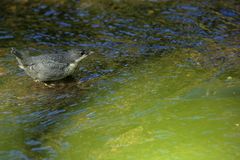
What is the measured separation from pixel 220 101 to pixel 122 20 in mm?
4123

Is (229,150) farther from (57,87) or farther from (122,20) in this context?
(122,20)

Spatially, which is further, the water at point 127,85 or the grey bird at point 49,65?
the grey bird at point 49,65

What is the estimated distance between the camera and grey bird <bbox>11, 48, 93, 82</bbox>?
6473 millimetres

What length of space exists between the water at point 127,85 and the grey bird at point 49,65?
18 centimetres

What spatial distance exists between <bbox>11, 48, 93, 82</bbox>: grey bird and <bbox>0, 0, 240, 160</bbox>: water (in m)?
0.18

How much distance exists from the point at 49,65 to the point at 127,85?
1172mm

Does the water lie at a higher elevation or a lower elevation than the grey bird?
lower

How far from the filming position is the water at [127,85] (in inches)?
184

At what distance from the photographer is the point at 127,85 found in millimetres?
6383

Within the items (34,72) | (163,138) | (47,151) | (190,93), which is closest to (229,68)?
(190,93)

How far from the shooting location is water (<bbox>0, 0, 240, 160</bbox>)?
468 cm

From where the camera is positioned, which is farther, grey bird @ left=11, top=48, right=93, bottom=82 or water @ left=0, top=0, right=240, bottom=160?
grey bird @ left=11, top=48, right=93, bottom=82

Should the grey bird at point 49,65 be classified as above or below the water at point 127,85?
above

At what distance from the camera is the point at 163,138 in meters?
4.75
